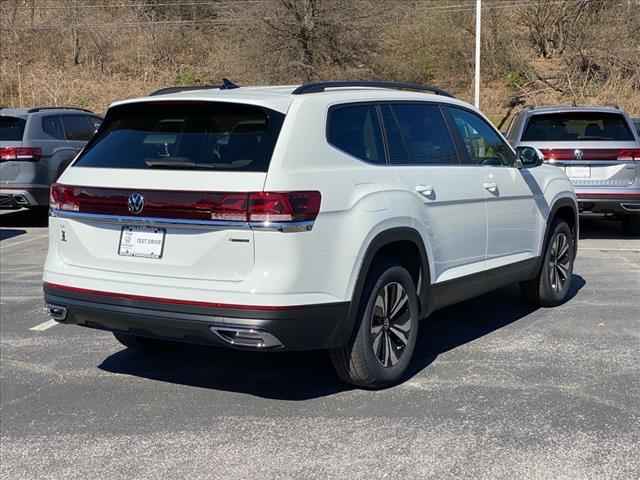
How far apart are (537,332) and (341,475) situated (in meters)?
2.96

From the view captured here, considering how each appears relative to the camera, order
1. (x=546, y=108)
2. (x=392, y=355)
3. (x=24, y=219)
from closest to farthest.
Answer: (x=392, y=355) → (x=546, y=108) → (x=24, y=219)

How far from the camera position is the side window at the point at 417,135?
5238 millimetres

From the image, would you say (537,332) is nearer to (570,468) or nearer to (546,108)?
(570,468)

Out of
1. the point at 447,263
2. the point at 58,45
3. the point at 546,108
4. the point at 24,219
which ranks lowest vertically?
the point at 24,219

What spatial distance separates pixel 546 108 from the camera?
10.7 m

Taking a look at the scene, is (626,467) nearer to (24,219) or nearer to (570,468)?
(570,468)

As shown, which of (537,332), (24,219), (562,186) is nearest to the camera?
(537,332)

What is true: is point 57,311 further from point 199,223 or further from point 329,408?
point 329,408

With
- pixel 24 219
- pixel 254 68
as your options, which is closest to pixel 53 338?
pixel 24 219

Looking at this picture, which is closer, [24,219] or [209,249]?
[209,249]

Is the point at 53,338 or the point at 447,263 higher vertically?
the point at 447,263

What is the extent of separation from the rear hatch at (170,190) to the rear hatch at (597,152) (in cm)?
649

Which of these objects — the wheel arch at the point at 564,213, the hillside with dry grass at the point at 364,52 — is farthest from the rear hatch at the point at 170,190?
the hillside with dry grass at the point at 364,52

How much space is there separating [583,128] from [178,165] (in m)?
7.20
